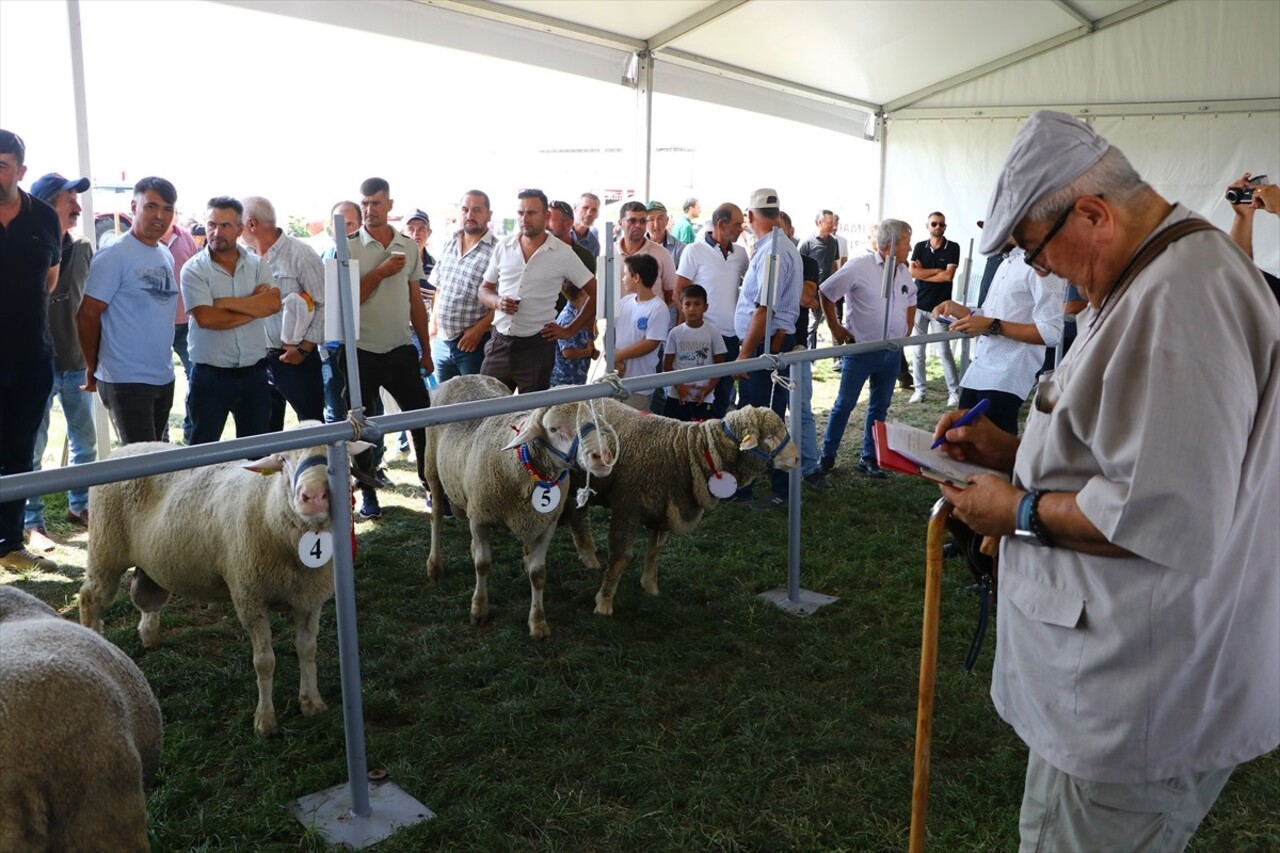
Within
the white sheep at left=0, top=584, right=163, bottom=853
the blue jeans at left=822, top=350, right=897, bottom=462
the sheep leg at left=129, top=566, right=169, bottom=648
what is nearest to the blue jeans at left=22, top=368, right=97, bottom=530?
the sheep leg at left=129, top=566, right=169, bottom=648

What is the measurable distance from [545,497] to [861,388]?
147 inches

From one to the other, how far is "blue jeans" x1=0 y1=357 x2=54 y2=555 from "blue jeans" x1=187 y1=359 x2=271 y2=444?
0.69 m

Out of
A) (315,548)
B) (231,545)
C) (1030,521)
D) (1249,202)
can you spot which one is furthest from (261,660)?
(1249,202)

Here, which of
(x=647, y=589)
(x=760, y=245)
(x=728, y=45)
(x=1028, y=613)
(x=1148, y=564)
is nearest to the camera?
(x=1148, y=564)

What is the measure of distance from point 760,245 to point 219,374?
365 cm

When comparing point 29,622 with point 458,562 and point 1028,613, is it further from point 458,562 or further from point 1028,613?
point 458,562

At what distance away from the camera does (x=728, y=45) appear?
1000cm

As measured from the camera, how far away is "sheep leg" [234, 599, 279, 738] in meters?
3.51

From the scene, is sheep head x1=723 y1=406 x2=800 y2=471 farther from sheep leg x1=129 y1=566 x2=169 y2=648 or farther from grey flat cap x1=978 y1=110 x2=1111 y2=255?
grey flat cap x1=978 y1=110 x2=1111 y2=255

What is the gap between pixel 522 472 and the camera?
439 cm

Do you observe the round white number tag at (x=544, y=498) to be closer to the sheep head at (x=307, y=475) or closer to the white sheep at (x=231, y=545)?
the white sheep at (x=231, y=545)

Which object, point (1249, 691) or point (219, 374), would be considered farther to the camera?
point (219, 374)

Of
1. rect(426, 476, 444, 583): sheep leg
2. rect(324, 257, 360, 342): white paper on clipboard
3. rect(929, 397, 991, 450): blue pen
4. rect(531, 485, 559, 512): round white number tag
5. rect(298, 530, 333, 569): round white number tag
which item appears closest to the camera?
rect(929, 397, 991, 450): blue pen

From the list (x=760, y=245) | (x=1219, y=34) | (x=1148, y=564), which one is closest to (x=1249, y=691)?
(x=1148, y=564)
